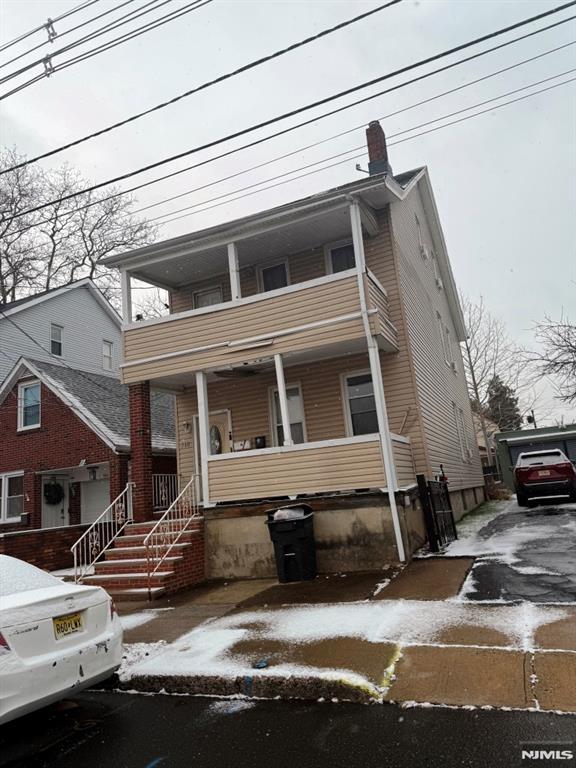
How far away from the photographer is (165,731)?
4062mm

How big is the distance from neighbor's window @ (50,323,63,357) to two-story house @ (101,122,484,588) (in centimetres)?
1122

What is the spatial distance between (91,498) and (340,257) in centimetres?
1103

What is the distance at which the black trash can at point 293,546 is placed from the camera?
8.94 meters

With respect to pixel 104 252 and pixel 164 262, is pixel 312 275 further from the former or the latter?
pixel 104 252

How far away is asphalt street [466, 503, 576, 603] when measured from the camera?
21.5 feet

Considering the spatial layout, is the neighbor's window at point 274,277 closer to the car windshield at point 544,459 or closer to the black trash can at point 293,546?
→ the black trash can at point 293,546

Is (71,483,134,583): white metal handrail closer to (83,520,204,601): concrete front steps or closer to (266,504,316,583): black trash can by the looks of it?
(83,520,204,601): concrete front steps

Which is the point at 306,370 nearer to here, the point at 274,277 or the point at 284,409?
the point at 274,277

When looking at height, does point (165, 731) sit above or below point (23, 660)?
below

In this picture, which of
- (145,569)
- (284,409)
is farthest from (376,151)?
(145,569)

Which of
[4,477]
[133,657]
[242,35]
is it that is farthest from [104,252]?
[133,657]

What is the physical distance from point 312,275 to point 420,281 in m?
3.84

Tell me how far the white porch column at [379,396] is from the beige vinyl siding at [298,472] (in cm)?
17

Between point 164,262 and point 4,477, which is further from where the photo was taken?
point 4,477
